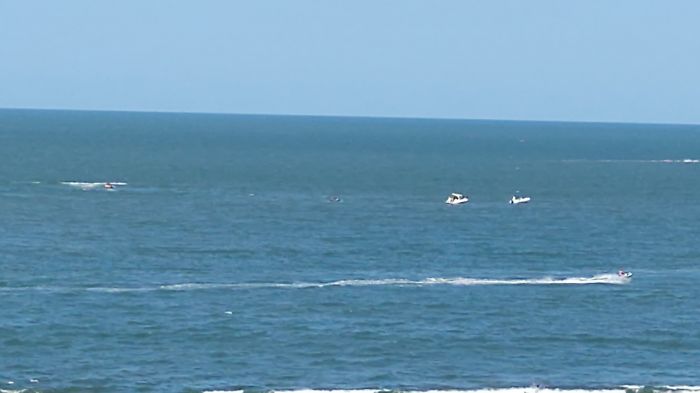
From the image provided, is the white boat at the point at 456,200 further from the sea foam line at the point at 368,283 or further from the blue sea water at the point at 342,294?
the sea foam line at the point at 368,283

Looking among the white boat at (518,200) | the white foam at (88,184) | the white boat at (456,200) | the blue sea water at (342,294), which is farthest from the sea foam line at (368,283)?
the white foam at (88,184)

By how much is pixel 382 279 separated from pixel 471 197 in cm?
6380

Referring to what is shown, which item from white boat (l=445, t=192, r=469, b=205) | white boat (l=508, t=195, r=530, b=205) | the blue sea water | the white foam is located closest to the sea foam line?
the blue sea water

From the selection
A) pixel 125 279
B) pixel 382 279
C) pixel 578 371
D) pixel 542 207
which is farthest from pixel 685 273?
pixel 542 207

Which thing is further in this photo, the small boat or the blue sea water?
the small boat

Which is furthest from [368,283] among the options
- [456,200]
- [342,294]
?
[456,200]

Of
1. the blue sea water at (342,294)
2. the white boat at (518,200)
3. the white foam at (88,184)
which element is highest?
the white foam at (88,184)

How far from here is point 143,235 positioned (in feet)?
356

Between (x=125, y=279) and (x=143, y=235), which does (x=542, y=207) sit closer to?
(x=143, y=235)

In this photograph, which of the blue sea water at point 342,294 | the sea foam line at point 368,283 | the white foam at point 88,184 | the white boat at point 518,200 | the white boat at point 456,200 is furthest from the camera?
the white foam at point 88,184

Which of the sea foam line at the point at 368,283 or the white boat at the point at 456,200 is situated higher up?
the white boat at the point at 456,200

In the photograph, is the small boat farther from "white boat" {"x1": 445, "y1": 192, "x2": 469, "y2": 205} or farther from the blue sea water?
"white boat" {"x1": 445, "y1": 192, "x2": 469, "y2": 205}

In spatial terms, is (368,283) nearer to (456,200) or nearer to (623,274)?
(623,274)

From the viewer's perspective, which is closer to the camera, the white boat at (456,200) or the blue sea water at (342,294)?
the blue sea water at (342,294)
